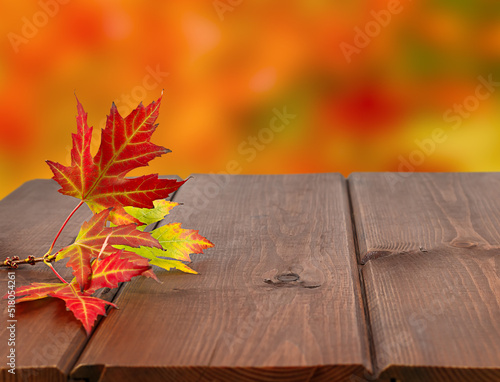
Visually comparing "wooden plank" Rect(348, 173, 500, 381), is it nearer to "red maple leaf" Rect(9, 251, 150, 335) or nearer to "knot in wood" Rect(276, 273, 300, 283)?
"knot in wood" Rect(276, 273, 300, 283)

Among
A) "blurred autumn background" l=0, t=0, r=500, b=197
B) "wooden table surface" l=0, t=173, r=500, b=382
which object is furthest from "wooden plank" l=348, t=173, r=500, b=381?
"blurred autumn background" l=0, t=0, r=500, b=197

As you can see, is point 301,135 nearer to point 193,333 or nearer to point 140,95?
point 140,95

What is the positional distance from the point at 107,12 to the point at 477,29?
5.18 ft

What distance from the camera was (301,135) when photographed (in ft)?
9.49

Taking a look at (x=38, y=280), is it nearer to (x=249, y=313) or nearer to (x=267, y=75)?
(x=249, y=313)

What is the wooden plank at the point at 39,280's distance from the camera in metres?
0.60

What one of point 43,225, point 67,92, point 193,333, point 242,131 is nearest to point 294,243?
point 193,333

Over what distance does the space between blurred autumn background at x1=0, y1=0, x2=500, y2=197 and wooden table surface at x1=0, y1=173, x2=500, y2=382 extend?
175 centimetres

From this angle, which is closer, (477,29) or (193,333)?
(193,333)

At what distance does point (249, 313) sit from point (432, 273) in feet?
0.79

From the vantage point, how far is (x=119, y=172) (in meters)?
0.79

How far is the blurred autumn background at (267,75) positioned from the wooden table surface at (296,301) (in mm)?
1753

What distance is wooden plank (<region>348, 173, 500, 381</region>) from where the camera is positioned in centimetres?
59

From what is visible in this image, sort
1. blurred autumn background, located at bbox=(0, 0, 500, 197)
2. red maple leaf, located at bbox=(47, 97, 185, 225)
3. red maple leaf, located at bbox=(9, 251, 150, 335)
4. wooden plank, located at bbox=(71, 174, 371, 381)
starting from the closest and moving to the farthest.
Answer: wooden plank, located at bbox=(71, 174, 371, 381), red maple leaf, located at bbox=(9, 251, 150, 335), red maple leaf, located at bbox=(47, 97, 185, 225), blurred autumn background, located at bbox=(0, 0, 500, 197)
